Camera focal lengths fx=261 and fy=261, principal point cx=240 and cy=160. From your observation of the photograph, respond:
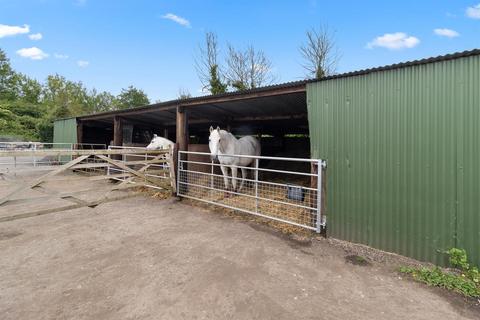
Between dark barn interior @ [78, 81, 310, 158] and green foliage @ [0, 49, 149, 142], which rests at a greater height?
green foliage @ [0, 49, 149, 142]

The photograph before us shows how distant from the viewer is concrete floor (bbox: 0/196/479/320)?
2223 millimetres

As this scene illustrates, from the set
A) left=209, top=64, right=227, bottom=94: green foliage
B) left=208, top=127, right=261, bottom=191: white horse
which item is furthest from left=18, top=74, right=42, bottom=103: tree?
left=208, top=127, right=261, bottom=191: white horse

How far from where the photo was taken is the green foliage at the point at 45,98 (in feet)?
90.1

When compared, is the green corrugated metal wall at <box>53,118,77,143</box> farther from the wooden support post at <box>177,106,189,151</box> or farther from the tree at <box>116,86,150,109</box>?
the tree at <box>116,86,150,109</box>

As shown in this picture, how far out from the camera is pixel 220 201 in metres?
5.79

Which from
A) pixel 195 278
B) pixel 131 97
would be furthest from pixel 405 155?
pixel 131 97

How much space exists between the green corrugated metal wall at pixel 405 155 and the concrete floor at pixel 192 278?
559mm

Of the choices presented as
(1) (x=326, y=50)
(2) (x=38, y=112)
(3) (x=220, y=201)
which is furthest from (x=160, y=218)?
(2) (x=38, y=112)

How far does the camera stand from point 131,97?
35000mm

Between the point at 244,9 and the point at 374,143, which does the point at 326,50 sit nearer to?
the point at 244,9

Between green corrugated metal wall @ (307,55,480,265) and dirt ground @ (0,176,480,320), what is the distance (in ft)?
1.69

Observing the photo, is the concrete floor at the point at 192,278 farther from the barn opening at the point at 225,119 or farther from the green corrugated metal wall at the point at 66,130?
the green corrugated metal wall at the point at 66,130

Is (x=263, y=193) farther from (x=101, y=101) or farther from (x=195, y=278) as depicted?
(x=101, y=101)

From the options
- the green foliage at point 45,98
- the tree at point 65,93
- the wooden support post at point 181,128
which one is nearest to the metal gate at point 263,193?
the wooden support post at point 181,128
